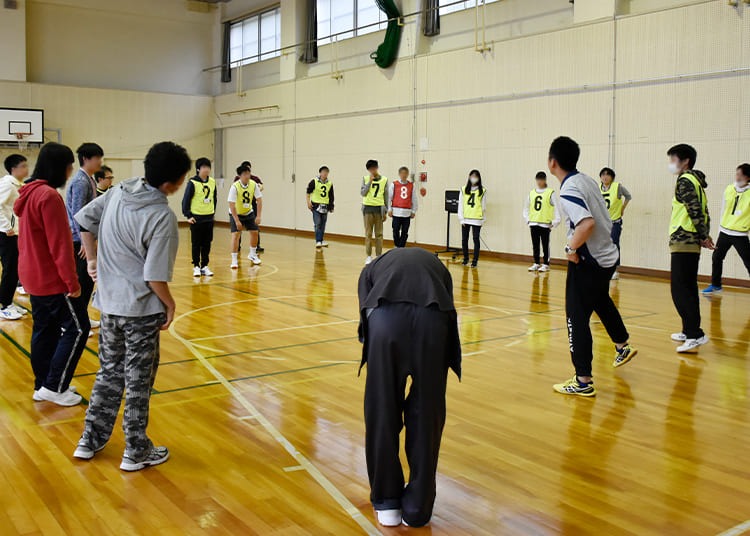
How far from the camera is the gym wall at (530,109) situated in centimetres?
1028

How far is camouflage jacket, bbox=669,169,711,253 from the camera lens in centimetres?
556

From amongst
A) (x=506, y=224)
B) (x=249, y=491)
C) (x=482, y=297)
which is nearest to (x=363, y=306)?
(x=249, y=491)

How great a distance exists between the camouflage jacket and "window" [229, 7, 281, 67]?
1537 centimetres

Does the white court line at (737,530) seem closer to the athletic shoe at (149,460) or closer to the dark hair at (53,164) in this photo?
the athletic shoe at (149,460)

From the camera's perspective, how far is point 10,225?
6.50 meters

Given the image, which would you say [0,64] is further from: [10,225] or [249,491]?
[249,491]

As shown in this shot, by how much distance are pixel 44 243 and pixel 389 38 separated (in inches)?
496

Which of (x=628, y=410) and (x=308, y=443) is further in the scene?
(x=628, y=410)

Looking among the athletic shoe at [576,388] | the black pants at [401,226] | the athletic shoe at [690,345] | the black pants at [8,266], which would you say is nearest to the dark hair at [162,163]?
the athletic shoe at [576,388]

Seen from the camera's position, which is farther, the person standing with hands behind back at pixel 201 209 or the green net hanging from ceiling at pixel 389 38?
the green net hanging from ceiling at pixel 389 38

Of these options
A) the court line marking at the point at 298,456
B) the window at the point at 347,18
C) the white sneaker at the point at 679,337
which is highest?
the window at the point at 347,18

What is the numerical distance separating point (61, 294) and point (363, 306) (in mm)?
2362

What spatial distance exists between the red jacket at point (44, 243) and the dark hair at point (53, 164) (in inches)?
2.2

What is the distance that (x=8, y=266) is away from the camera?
6711 mm
